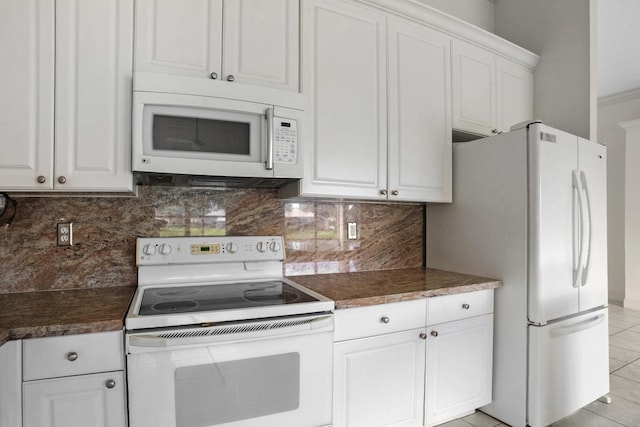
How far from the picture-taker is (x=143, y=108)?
1.45 meters

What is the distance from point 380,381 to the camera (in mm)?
1657

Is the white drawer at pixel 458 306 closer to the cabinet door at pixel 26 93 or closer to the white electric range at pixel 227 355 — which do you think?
the white electric range at pixel 227 355

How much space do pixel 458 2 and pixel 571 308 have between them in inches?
96.3

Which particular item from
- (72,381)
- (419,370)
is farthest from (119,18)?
(419,370)

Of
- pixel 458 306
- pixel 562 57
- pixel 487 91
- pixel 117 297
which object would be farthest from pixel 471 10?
pixel 117 297

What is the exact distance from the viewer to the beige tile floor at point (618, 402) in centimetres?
202

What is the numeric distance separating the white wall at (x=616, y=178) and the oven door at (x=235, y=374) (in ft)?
17.8

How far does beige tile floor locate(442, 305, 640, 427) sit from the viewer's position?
2.02 m

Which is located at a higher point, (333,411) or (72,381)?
(72,381)

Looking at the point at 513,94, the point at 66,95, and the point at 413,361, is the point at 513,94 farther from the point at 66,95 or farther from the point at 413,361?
the point at 66,95

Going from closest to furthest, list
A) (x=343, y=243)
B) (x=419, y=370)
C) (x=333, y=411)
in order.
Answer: (x=333, y=411) → (x=419, y=370) → (x=343, y=243)

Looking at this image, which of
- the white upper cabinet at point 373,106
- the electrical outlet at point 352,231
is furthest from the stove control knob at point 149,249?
the electrical outlet at point 352,231

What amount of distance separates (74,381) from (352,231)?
161 centimetres

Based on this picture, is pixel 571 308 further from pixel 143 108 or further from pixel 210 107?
pixel 143 108
